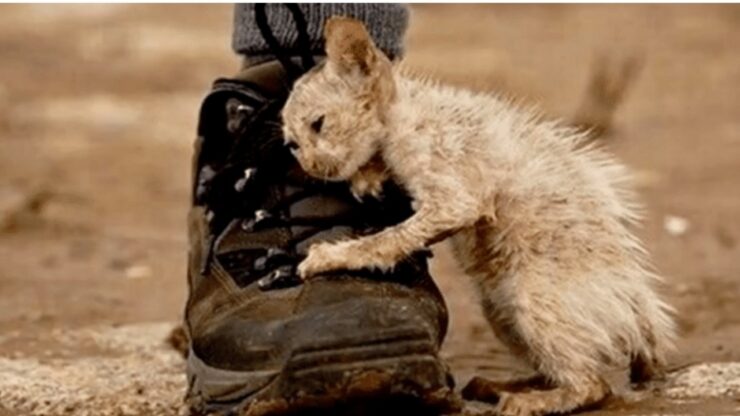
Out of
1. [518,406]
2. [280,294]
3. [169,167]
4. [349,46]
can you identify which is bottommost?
[169,167]

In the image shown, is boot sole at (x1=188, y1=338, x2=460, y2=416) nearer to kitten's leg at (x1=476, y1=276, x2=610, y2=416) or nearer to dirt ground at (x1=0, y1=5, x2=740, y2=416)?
kitten's leg at (x1=476, y1=276, x2=610, y2=416)

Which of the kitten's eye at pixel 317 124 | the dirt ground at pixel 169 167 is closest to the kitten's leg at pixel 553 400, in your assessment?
the dirt ground at pixel 169 167

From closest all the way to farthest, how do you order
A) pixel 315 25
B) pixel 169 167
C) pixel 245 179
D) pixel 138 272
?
1. pixel 245 179
2. pixel 315 25
3. pixel 138 272
4. pixel 169 167

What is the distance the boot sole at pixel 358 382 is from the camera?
9.82ft

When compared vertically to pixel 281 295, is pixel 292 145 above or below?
above

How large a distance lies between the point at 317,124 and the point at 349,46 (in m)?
0.16

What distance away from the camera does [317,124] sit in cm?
330

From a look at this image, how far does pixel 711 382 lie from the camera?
354 centimetres

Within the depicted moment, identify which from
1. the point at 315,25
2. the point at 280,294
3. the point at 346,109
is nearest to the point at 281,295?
the point at 280,294

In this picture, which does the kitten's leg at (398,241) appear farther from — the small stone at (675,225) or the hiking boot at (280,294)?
the small stone at (675,225)

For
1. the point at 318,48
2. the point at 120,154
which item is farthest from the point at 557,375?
the point at 120,154

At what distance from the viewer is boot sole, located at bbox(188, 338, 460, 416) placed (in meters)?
2.99

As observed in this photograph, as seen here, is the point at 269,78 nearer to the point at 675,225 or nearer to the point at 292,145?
the point at 292,145


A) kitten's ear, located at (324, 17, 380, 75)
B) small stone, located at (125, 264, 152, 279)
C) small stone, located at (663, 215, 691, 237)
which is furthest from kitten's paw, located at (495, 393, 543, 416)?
small stone, located at (663, 215, 691, 237)
